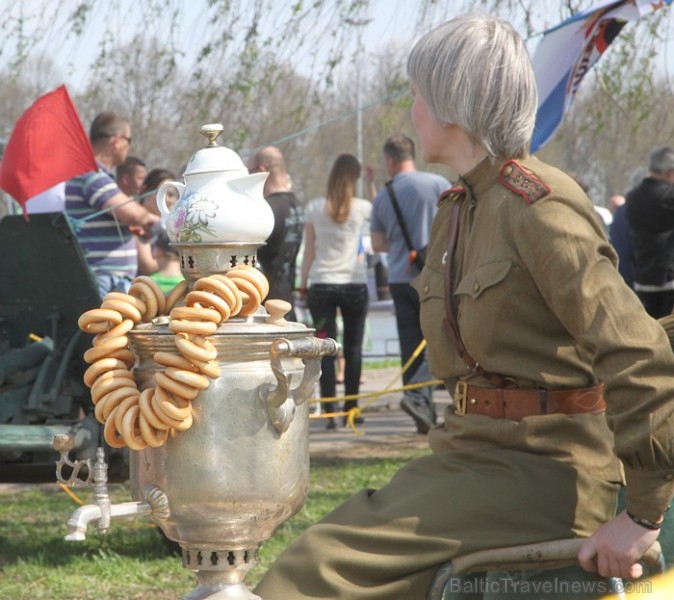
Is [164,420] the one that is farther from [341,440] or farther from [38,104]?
[341,440]

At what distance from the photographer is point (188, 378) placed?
7.38 ft

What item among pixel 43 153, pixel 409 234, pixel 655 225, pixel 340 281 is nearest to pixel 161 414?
pixel 43 153

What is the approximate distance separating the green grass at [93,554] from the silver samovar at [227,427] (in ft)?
6.21

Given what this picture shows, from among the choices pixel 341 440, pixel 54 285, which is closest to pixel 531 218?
pixel 54 285

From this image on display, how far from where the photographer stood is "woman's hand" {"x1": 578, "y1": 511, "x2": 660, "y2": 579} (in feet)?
Result: 6.90

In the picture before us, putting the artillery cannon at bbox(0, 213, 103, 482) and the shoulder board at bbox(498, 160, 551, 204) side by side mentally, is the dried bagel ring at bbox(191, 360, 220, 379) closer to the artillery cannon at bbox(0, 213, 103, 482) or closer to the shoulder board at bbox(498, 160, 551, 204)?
the shoulder board at bbox(498, 160, 551, 204)

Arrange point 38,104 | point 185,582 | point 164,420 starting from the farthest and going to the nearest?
1. point 38,104
2. point 185,582
3. point 164,420

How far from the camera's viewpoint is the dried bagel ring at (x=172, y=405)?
88.5 inches

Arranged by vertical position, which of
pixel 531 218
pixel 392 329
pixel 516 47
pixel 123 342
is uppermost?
pixel 516 47

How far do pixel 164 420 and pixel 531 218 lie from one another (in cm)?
73

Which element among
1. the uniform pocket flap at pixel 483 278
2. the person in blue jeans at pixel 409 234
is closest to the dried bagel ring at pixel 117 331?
the uniform pocket flap at pixel 483 278

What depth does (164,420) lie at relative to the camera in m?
2.26

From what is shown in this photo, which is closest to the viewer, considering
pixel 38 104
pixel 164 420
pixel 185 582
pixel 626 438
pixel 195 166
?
pixel 626 438

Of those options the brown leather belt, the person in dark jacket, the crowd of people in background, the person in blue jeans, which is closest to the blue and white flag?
the crowd of people in background
